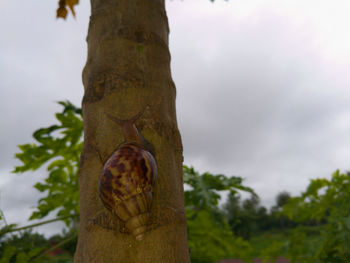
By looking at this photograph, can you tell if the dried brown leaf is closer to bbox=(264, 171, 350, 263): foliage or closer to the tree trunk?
the tree trunk

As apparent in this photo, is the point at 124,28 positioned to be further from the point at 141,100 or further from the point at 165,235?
the point at 165,235

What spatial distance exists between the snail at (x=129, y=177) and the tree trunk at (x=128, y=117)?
0.07 ft

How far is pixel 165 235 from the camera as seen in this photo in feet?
2.31

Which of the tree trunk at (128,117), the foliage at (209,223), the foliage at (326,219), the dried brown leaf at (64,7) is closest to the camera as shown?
the tree trunk at (128,117)

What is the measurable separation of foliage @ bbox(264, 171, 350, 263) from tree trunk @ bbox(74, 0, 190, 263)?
238 centimetres

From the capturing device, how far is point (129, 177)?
2.77 feet

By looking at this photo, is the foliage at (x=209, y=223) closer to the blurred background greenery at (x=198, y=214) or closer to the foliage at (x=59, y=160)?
the blurred background greenery at (x=198, y=214)

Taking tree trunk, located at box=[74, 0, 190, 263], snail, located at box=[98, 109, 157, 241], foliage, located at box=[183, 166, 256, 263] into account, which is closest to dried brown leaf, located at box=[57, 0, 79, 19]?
tree trunk, located at box=[74, 0, 190, 263]

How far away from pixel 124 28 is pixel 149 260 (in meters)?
0.79

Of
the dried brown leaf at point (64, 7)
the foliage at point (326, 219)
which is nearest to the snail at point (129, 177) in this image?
the dried brown leaf at point (64, 7)

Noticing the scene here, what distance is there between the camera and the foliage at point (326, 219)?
8.68ft

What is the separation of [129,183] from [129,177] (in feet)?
0.06

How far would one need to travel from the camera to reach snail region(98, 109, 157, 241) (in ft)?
2.40

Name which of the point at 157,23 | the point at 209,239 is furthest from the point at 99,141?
the point at 209,239
